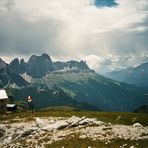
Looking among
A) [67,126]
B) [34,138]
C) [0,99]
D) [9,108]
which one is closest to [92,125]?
[67,126]

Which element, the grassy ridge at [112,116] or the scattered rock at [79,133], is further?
the grassy ridge at [112,116]

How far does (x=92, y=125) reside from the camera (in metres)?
59.8

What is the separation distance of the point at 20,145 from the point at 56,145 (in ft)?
23.9

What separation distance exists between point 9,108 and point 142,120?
113 metres

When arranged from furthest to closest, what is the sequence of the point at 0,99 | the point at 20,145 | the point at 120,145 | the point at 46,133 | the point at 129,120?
1. the point at 0,99
2. the point at 129,120
3. the point at 46,133
4. the point at 20,145
5. the point at 120,145

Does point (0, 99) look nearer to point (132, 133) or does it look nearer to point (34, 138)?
point (34, 138)

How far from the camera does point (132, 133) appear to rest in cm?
4853

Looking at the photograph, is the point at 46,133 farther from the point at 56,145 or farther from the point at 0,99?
the point at 0,99

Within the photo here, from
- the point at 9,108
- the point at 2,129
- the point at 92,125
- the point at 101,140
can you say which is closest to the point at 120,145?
the point at 101,140

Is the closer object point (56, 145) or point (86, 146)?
point (86, 146)

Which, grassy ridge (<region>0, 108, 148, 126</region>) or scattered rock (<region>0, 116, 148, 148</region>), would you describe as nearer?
scattered rock (<region>0, 116, 148, 148</region>)

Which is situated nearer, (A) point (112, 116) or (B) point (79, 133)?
(B) point (79, 133)

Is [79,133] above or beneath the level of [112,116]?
beneath

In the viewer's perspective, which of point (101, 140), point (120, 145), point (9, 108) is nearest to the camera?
point (120, 145)
